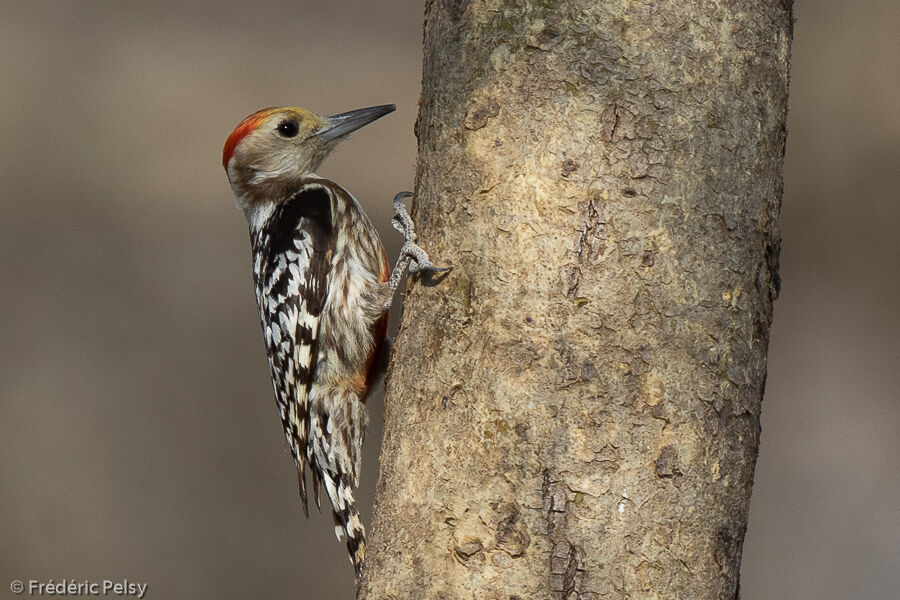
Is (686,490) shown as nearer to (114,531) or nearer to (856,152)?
(114,531)

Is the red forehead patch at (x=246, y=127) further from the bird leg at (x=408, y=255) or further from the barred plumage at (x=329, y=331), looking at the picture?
the bird leg at (x=408, y=255)

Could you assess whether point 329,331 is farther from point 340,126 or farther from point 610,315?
point 610,315

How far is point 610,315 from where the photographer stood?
1.96 metres

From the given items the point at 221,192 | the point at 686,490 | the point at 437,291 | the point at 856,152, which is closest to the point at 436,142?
the point at 437,291

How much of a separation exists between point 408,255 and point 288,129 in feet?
5.18

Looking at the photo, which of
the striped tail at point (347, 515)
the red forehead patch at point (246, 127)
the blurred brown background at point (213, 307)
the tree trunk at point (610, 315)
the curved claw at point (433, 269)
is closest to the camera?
the tree trunk at point (610, 315)

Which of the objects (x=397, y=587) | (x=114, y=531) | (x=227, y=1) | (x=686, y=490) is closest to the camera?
(x=686, y=490)

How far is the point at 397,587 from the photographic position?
82.9 inches

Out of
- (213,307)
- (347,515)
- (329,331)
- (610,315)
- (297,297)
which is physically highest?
(610,315)

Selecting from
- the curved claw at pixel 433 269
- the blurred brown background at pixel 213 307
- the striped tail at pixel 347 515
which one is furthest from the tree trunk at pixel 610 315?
the blurred brown background at pixel 213 307

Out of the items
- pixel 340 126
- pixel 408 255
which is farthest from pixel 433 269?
pixel 340 126

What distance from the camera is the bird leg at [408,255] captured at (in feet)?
7.38

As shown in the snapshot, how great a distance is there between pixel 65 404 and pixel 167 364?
29.1 inches

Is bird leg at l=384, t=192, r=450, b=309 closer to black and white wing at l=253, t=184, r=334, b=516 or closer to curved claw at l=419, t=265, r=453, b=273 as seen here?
curved claw at l=419, t=265, r=453, b=273
